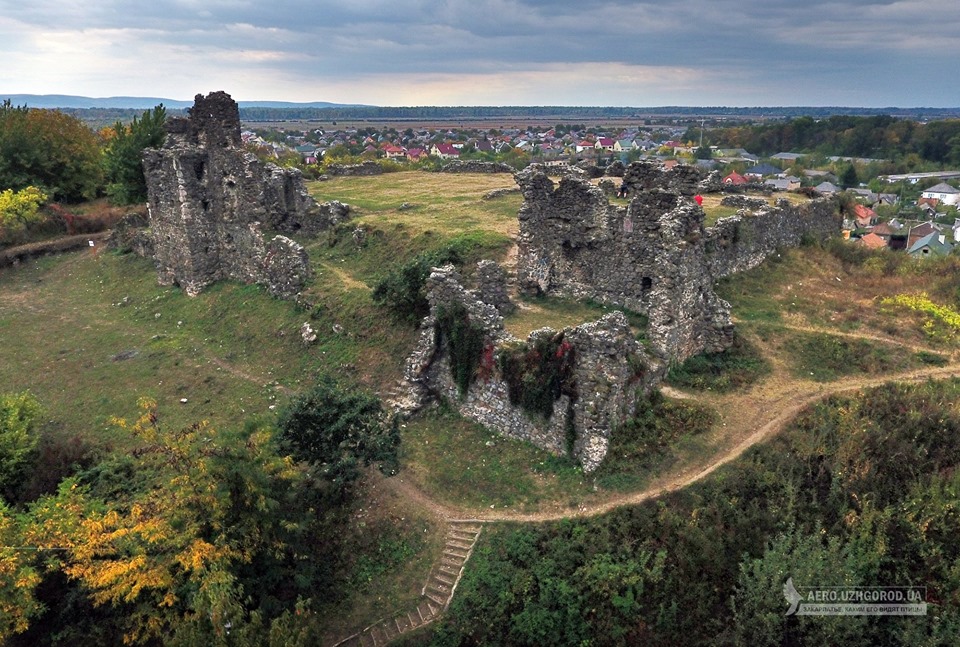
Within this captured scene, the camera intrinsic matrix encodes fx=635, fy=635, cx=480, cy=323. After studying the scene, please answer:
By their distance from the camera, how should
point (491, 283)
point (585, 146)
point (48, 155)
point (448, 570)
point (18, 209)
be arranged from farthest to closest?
point (585, 146) < point (48, 155) < point (18, 209) < point (491, 283) < point (448, 570)

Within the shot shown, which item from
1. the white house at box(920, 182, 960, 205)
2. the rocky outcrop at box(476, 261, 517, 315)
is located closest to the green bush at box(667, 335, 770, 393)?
the rocky outcrop at box(476, 261, 517, 315)

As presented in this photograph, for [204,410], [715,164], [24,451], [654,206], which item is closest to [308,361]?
[204,410]

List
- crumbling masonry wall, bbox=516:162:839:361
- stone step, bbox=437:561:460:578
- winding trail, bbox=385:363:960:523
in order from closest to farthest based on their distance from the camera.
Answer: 1. stone step, bbox=437:561:460:578
2. winding trail, bbox=385:363:960:523
3. crumbling masonry wall, bbox=516:162:839:361

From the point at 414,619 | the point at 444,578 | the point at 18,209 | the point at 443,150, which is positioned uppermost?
the point at 443,150

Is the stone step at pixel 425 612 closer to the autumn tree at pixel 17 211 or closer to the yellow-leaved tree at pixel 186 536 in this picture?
the yellow-leaved tree at pixel 186 536

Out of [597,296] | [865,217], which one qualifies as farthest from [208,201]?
[865,217]

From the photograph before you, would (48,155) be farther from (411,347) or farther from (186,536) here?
(186,536)

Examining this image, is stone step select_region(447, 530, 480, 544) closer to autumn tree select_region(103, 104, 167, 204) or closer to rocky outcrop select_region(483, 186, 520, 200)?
rocky outcrop select_region(483, 186, 520, 200)
